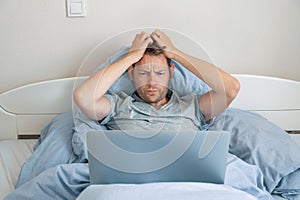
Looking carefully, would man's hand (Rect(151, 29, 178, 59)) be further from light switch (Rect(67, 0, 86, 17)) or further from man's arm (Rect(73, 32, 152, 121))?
light switch (Rect(67, 0, 86, 17))

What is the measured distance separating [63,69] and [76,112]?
0.42 m

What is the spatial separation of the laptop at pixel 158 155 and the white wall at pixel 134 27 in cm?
90

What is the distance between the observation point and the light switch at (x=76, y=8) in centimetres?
187

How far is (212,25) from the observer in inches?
76.0

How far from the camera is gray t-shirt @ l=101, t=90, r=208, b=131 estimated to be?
1523 mm

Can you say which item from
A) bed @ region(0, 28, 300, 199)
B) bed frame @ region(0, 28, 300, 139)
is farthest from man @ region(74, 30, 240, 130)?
bed frame @ region(0, 28, 300, 139)

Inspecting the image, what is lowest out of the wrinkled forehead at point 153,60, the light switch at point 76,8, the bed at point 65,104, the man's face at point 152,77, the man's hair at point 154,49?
the bed at point 65,104

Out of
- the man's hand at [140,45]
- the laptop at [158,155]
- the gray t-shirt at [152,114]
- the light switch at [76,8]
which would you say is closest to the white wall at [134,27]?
the light switch at [76,8]

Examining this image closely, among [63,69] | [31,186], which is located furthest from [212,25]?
[31,186]

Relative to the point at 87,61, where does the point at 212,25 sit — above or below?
above

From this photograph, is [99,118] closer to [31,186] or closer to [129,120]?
[129,120]

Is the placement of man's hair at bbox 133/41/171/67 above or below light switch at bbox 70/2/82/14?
below

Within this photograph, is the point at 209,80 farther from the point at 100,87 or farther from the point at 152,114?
the point at 100,87

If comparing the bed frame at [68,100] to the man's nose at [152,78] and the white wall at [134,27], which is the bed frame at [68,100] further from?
the man's nose at [152,78]
